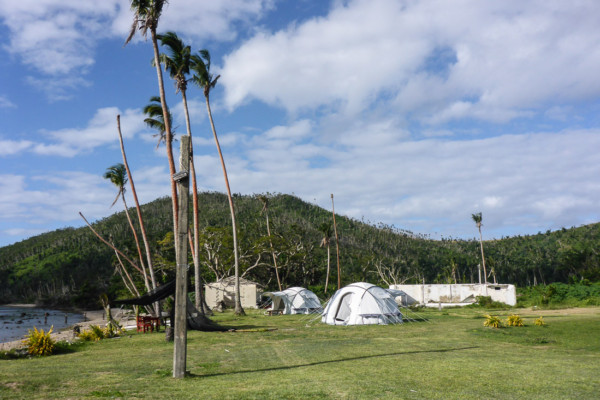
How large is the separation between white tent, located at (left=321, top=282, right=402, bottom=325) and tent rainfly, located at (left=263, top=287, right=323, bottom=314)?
317 inches

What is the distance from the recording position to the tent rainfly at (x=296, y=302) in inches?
1176

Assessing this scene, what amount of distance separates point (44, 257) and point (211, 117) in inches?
3761

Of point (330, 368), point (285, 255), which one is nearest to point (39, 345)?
point (330, 368)

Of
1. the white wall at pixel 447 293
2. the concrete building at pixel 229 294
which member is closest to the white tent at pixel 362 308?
the concrete building at pixel 229 294

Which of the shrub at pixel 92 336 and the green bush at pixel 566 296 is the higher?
the shrub at pixel 92 336

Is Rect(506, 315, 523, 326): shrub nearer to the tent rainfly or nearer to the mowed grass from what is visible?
the mowed grass

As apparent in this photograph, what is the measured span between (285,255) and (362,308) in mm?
32191

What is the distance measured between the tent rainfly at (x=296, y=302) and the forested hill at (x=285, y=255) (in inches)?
566

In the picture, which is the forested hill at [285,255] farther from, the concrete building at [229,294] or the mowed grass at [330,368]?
the mowed grass at [330,368]

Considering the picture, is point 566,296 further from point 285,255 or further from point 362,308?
point 285,255

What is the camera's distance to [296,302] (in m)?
30.0

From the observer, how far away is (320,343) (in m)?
13.7

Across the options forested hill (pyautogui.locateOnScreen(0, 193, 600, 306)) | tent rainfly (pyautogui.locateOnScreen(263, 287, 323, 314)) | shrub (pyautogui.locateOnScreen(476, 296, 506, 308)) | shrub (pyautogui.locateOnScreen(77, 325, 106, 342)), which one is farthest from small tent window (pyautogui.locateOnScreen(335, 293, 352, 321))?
forested hill (pyautogui.locateOnScreen(0, 193, 600, 306))

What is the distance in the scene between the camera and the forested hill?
174 ft
